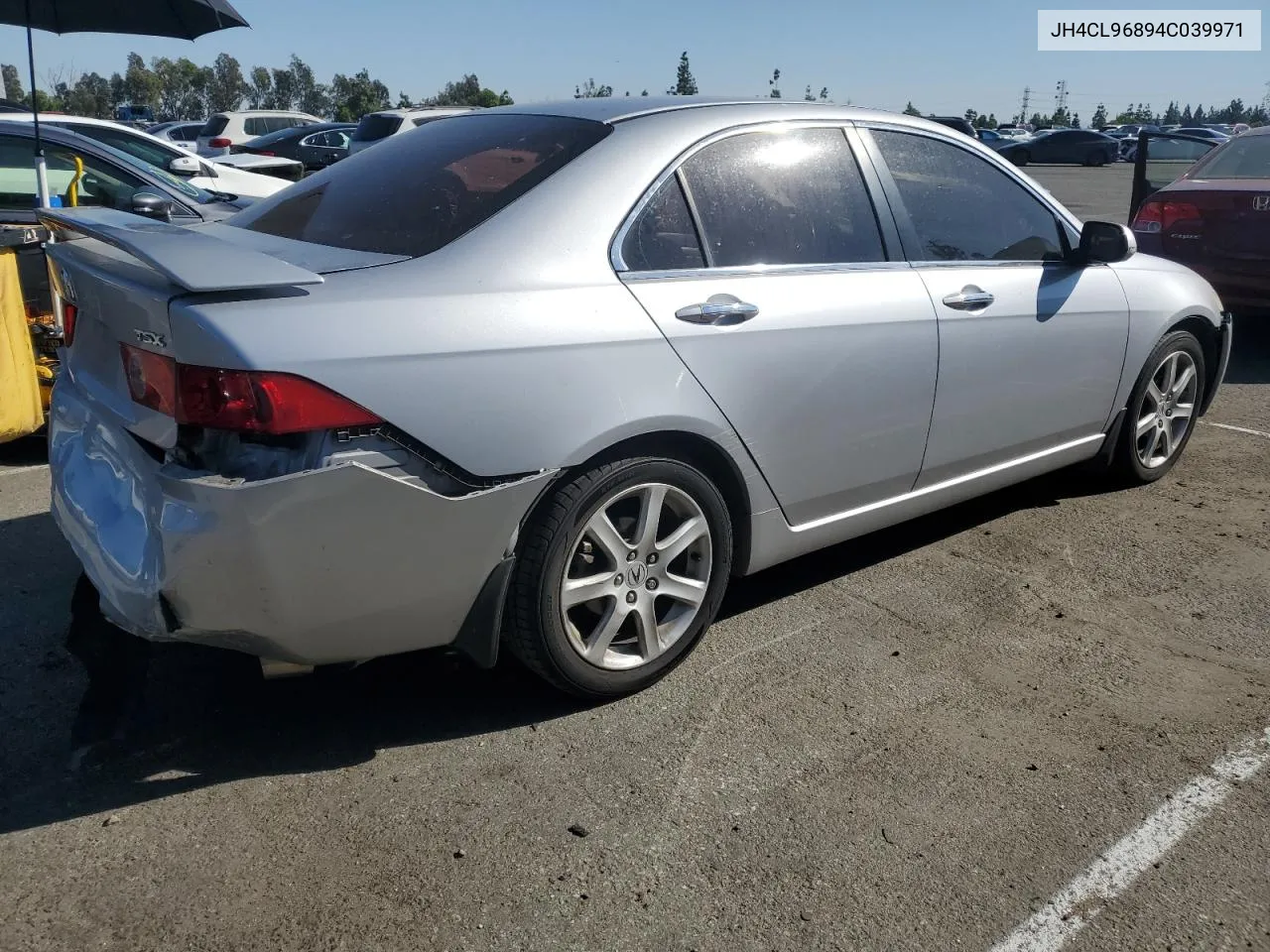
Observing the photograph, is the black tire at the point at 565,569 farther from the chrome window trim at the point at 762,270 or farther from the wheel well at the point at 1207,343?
the wheel well at the point at 1207,343

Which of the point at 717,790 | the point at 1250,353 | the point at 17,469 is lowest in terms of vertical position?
the point at 1250,353

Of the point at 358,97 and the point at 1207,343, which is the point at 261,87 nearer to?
the point at 358,97

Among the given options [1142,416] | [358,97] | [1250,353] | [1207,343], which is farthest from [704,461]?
[358,97]

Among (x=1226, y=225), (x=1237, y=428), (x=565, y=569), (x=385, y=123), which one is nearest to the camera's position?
(x=565, y=569)

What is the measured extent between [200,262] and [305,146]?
21.3m

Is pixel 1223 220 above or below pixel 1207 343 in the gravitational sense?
above

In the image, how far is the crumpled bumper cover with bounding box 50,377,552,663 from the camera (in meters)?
2.45

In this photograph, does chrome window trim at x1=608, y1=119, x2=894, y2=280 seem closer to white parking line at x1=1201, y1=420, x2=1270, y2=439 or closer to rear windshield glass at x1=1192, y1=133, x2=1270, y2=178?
white parking line at x1=1201, y1=420, x2=1270, y2=439

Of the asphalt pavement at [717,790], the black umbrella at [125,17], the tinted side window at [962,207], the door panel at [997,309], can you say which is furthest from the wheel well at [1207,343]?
the black umbrella at [125,17]

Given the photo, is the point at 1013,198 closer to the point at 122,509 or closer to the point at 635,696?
the point at 635,696

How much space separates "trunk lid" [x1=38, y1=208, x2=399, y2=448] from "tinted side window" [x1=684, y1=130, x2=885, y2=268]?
98cm

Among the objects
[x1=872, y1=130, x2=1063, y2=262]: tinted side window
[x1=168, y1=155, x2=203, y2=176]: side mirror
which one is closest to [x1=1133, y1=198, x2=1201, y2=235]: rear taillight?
[x1=872, y1=130, x2=1063, y2=262]: tinted side window

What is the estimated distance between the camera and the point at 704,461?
3221 millimetres

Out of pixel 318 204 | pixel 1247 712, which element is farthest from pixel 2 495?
pixel 1247 712
